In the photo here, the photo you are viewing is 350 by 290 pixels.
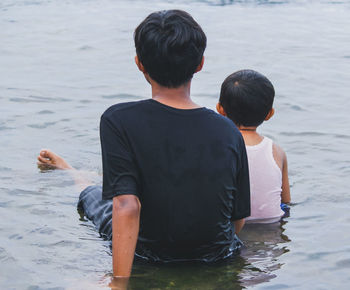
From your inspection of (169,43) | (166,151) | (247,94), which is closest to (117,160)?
(166,151)

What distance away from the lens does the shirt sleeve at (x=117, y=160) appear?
3086 mm

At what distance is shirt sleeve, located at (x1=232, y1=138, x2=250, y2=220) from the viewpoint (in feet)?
10.9

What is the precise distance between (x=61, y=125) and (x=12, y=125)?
509 millimetres

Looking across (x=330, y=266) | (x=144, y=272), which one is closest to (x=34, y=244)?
(x=144, y=272)

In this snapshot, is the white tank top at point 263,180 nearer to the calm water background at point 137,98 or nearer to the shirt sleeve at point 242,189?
the calm water background at point 137,98

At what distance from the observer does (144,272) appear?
11.4ft

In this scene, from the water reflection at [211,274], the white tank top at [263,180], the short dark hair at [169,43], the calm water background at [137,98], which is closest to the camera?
the short dark hair at [169,43]

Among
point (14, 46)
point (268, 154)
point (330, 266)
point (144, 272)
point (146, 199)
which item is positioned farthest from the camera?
point (14, 46)

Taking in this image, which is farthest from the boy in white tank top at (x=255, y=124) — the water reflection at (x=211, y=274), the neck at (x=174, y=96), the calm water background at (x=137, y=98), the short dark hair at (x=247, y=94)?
the neck at (x=174, y=96)

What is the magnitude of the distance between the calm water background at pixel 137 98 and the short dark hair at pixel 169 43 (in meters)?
1.10

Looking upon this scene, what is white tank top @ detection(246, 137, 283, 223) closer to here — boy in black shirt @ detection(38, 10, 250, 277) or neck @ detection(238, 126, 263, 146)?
neck @ detection(238, 126, 263, 146)

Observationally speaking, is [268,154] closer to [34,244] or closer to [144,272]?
[144,272]

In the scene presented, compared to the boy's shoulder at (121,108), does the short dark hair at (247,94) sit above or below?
below

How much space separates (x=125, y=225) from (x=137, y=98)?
17.0ft
